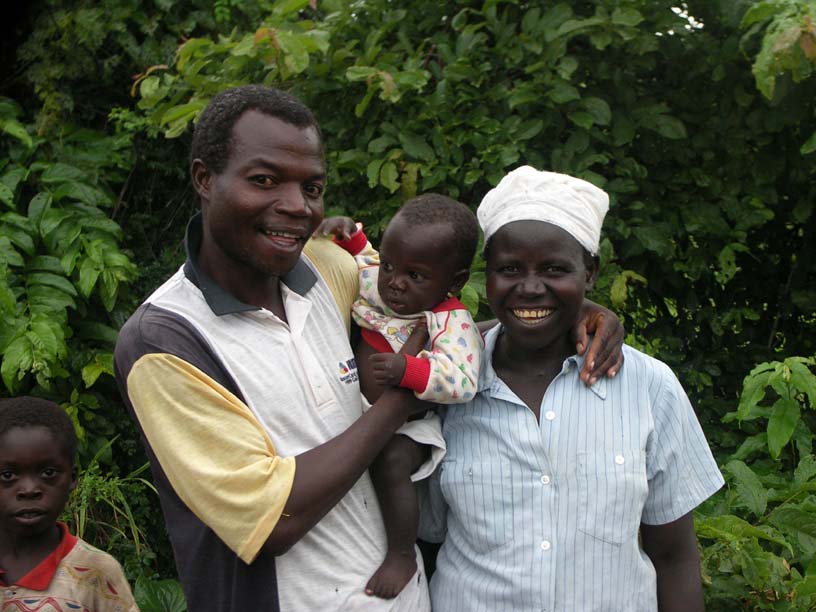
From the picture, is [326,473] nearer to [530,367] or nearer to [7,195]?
[530,367]

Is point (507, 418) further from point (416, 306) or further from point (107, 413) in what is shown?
point (107, 413)

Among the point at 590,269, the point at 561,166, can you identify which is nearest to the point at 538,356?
the point at 590,269

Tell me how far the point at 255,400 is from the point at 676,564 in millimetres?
1090

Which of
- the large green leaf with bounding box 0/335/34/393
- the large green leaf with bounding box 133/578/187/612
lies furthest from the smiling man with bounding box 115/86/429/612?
the large green leaf with bounding box 0/335/34/393

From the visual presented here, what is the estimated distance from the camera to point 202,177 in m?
2.14

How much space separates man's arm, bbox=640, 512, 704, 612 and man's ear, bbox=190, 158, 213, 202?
1294 millimetres

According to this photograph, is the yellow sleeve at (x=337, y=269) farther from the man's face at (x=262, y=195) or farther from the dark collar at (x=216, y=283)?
the man's face at (x=262, y=195)

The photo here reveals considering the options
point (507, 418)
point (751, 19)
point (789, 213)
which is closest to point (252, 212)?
point (507, 418)

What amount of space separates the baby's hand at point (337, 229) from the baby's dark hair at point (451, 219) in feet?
0.49

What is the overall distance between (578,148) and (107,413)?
2.41 m

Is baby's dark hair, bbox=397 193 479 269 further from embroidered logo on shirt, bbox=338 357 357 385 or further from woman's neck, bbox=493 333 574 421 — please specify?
embroidered logo on shirt, bbox=338 357 357 385

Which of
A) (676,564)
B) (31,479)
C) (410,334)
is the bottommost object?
(31,479)

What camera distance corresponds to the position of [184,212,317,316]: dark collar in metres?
2.07

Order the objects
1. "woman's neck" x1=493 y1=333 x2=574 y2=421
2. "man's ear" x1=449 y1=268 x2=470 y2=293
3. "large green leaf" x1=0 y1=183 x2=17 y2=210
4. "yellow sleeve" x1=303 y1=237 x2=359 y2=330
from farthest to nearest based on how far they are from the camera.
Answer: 1. "large green leaf" x1=0 y1=183 x2=17 y2=210
2. "man's ear" x1=449 y1=268 x2=470 y2=293
3. "yellow sleeve" x1=303 y1=237 x2=359 y2=330
4. "woman's neck" x1=493 y1=333 x2=574 y2=421
